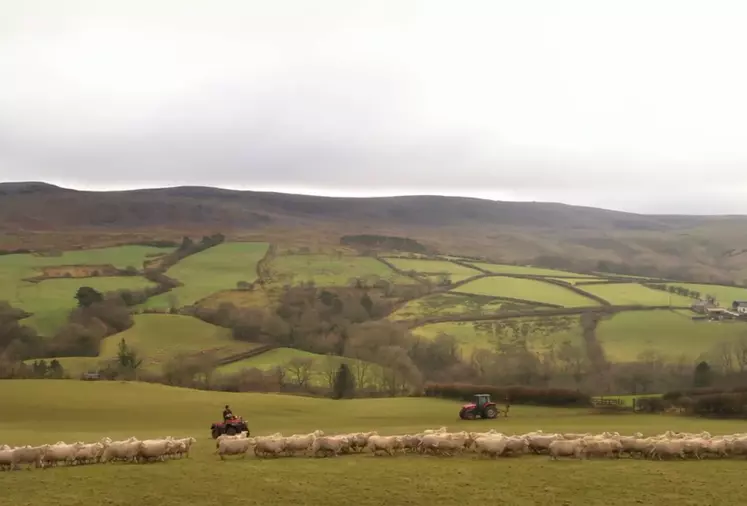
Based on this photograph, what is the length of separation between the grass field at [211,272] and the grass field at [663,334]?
2093 inches

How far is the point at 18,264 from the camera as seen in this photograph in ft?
340

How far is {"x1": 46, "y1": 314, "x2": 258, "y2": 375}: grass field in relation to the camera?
61.7m

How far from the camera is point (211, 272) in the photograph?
104125 millimetres

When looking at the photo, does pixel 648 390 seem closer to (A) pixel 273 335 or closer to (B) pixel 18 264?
(A) pixel 273 335

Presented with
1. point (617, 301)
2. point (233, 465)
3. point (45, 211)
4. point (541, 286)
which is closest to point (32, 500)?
point (233, 465)

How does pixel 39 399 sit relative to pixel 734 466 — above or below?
below

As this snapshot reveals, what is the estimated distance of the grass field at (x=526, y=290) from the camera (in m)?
85.5

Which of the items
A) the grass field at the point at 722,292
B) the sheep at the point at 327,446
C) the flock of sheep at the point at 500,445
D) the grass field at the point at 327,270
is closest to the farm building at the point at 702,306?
the grass field at the point at 722,292

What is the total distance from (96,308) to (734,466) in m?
68.3

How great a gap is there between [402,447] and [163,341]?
50.5 m

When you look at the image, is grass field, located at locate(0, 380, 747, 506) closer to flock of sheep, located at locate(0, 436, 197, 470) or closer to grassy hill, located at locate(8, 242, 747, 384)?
flock of sheep, located at locate(0, 436, 197, 470)

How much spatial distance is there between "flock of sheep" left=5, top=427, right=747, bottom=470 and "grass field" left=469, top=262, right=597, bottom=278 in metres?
85.9

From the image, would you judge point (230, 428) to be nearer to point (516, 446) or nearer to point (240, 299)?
point (516, 446)

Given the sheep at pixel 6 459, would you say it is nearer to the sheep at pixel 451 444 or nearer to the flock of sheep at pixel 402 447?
the flock of sheep at pixel 402 447
